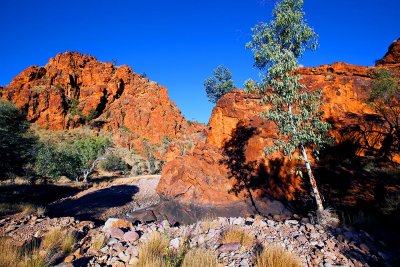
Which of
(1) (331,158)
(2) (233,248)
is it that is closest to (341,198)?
(1) (331,158)

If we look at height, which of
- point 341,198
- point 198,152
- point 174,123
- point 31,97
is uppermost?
point 31,97

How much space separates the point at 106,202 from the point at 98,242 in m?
13.6

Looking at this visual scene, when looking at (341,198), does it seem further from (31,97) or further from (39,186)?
(31,97)

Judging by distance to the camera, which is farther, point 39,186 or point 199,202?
point 39,186

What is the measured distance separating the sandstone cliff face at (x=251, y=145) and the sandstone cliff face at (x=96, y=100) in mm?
44753

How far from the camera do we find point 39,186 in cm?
2231

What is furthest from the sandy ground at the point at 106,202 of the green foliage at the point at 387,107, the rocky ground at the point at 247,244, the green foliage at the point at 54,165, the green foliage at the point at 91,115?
the green foliage at the point at 91,115

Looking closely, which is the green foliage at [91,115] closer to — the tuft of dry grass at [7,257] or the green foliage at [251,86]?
the green foliage at [251,86]

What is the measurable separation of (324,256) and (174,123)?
198 ft

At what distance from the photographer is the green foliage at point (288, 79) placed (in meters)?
7.85

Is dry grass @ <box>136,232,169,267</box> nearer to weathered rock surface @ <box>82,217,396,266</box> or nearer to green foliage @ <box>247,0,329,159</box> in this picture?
weathered rock surface @ <box>82,217,396,266</box>

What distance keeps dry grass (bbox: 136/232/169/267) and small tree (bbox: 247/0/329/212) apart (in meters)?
4.53

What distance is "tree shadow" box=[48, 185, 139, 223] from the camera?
47.8 ft

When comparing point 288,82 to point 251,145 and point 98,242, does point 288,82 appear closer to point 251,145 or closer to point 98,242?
point 251,145
